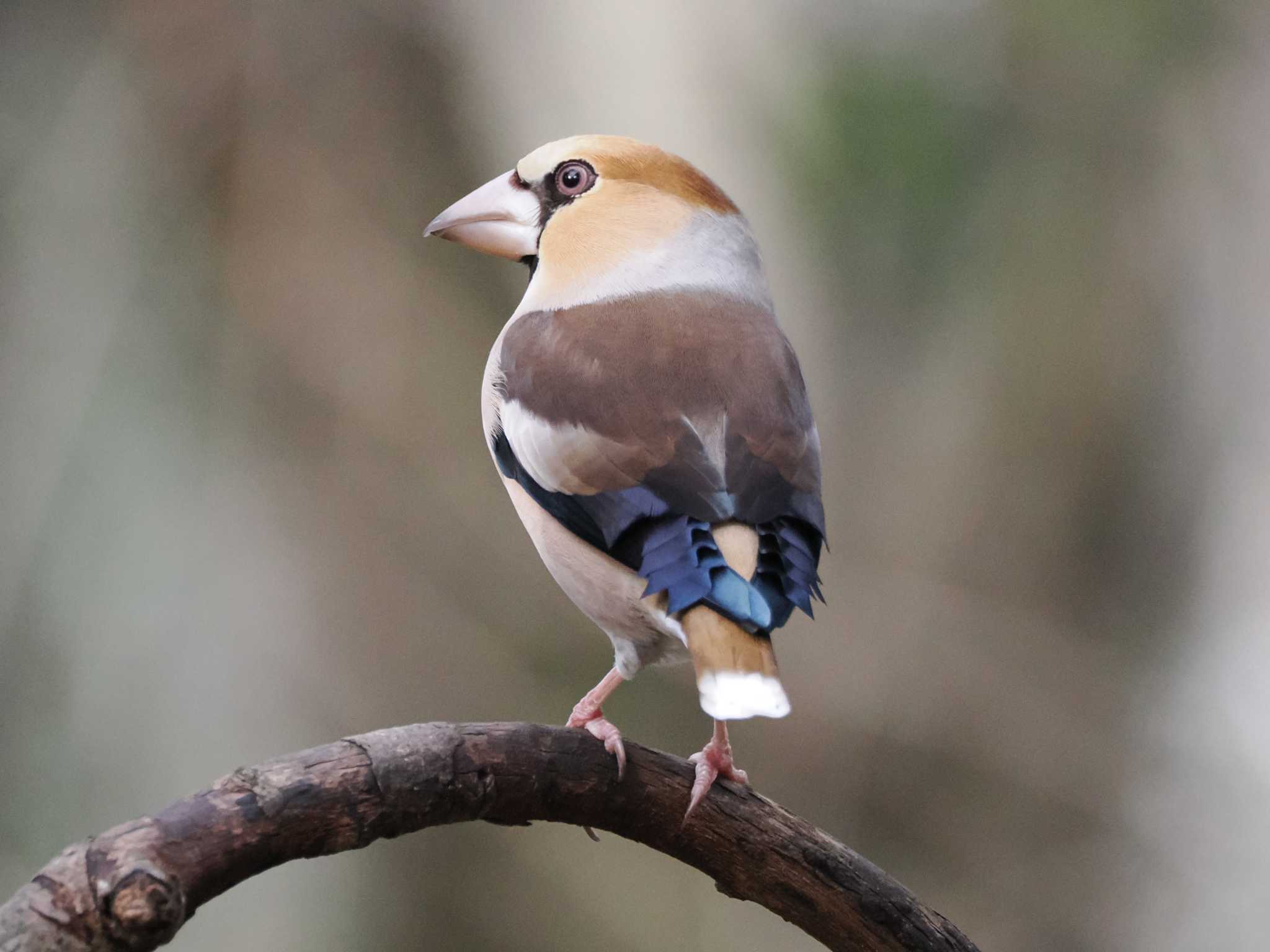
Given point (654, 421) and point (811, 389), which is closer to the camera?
point (654, 421)

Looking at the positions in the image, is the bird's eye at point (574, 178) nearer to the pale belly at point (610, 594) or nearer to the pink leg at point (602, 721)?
the pale belly at point (610, 594)

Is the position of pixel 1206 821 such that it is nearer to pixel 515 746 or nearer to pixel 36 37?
pixel 515 746

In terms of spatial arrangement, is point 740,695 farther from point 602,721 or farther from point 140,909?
point 140,909

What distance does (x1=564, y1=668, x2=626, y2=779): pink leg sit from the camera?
1.61 meters

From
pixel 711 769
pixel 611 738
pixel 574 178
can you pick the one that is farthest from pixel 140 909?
pixel 574 178

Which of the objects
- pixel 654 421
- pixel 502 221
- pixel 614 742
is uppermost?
pixel 502 221

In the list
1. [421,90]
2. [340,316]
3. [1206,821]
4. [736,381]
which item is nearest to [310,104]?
[421,90]

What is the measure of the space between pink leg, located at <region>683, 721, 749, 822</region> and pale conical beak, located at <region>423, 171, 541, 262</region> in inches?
34.4

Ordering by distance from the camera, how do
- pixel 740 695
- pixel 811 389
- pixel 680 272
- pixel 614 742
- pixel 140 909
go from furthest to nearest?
pixel 811 389 < pixel 680 272 < pixel 614 742 < pixel 740 695 < pixel 140 909

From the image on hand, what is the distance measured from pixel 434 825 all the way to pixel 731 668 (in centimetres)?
37

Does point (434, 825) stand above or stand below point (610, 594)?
below

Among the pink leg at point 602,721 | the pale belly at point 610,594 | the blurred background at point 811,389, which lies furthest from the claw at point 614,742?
the blurred background at point 811,389

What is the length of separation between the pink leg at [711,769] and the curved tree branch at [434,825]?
0.06 feet

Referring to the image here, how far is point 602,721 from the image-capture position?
1648mm
